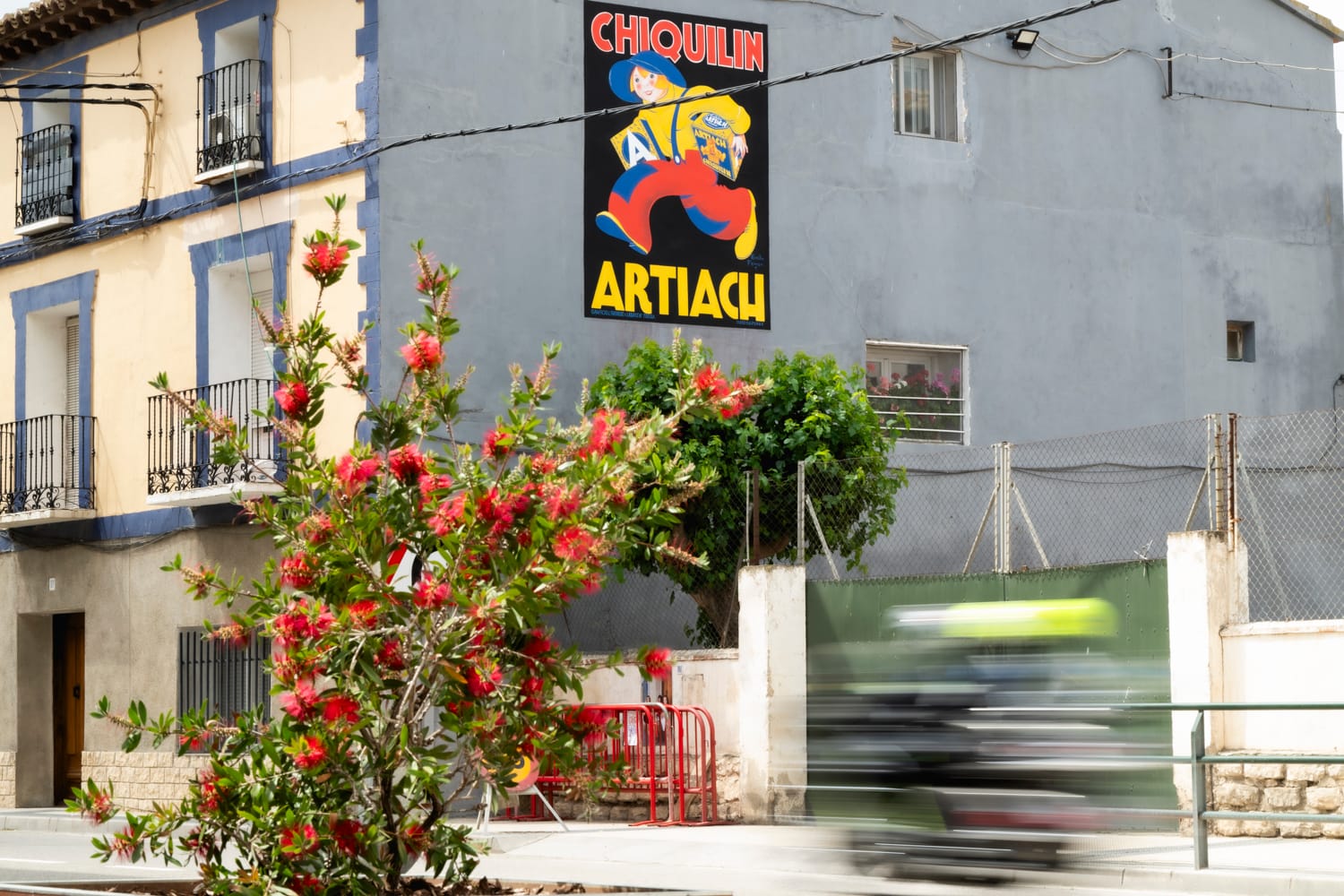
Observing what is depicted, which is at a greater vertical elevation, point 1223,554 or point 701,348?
point 701,348

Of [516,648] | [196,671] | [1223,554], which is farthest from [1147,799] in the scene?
[196,671]

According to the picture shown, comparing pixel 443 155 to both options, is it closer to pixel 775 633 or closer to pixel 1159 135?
pixel 775 633

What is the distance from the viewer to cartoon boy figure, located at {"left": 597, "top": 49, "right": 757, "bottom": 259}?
22.1 meters

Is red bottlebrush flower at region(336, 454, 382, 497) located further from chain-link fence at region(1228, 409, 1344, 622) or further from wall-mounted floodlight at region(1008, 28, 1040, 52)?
wall-mounted floodlight at region(1008, 28, 1040, 52)

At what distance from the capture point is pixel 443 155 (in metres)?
21.1

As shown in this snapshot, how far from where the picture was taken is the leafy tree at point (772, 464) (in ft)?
64.5

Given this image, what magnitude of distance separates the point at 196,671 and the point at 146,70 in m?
7.15

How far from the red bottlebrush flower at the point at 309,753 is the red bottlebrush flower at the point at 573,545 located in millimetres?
1371

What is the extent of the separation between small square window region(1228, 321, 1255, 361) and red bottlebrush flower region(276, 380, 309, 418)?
1888 centimetres

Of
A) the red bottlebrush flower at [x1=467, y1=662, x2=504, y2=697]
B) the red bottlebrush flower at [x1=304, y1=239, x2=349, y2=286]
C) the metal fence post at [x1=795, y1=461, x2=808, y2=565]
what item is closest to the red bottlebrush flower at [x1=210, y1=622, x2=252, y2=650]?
the red bottlebrush flower at [x1=467, y1=662, x2=504, y2=697]

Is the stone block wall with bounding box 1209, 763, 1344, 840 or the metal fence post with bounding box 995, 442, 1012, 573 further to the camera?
the metal fence post with bounding box 995, 442, 1012, 573

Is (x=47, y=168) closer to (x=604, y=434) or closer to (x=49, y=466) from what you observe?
(x=49, y=466)

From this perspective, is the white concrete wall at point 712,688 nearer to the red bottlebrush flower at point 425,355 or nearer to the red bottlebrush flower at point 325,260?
the red bottlebrush flower at point 425,355

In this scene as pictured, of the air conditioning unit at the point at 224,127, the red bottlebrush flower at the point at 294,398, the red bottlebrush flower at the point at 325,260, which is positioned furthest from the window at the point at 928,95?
the red bottlebrush flower at the point at 294,398
